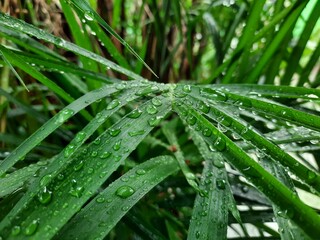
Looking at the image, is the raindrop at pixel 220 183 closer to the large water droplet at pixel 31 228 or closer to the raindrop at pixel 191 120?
the raindrop at pixel 191 120

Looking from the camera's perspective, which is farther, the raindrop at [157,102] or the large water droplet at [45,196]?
the raindrop at [157,102]

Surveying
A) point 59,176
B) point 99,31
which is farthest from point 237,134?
point 99,31

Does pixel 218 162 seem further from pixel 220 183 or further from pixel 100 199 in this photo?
pixel 100 199

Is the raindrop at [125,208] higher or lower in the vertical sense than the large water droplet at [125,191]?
lower

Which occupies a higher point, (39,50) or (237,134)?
(39,50)

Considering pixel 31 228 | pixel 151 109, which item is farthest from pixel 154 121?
pixel 31 228

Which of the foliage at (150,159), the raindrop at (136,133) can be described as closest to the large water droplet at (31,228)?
the foliage at (150,159)

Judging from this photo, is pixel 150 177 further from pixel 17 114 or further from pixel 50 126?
pixel 17 114
